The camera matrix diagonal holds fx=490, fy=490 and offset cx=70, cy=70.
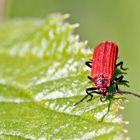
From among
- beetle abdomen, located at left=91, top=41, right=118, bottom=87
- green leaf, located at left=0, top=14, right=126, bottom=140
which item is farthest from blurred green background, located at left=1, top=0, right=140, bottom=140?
beetle abdomen, located at left=91, top=41, right=118, bottom=87

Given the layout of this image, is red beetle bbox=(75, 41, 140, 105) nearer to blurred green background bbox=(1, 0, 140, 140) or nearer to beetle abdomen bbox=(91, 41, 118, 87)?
beetle abdomen bbox=(91, 41, 118, 87)

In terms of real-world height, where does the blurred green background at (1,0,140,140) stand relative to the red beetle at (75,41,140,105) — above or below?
above

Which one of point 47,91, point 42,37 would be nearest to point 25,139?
point 47,91

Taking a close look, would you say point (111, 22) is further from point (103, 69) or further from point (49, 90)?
point (49, 90)

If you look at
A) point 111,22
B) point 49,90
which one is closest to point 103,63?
point 49,90

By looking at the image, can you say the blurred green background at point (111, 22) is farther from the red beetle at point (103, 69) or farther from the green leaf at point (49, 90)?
the red beetle at point (103, 69)

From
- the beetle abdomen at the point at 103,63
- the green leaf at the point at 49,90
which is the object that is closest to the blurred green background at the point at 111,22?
the green leaf at the point at 49,90
